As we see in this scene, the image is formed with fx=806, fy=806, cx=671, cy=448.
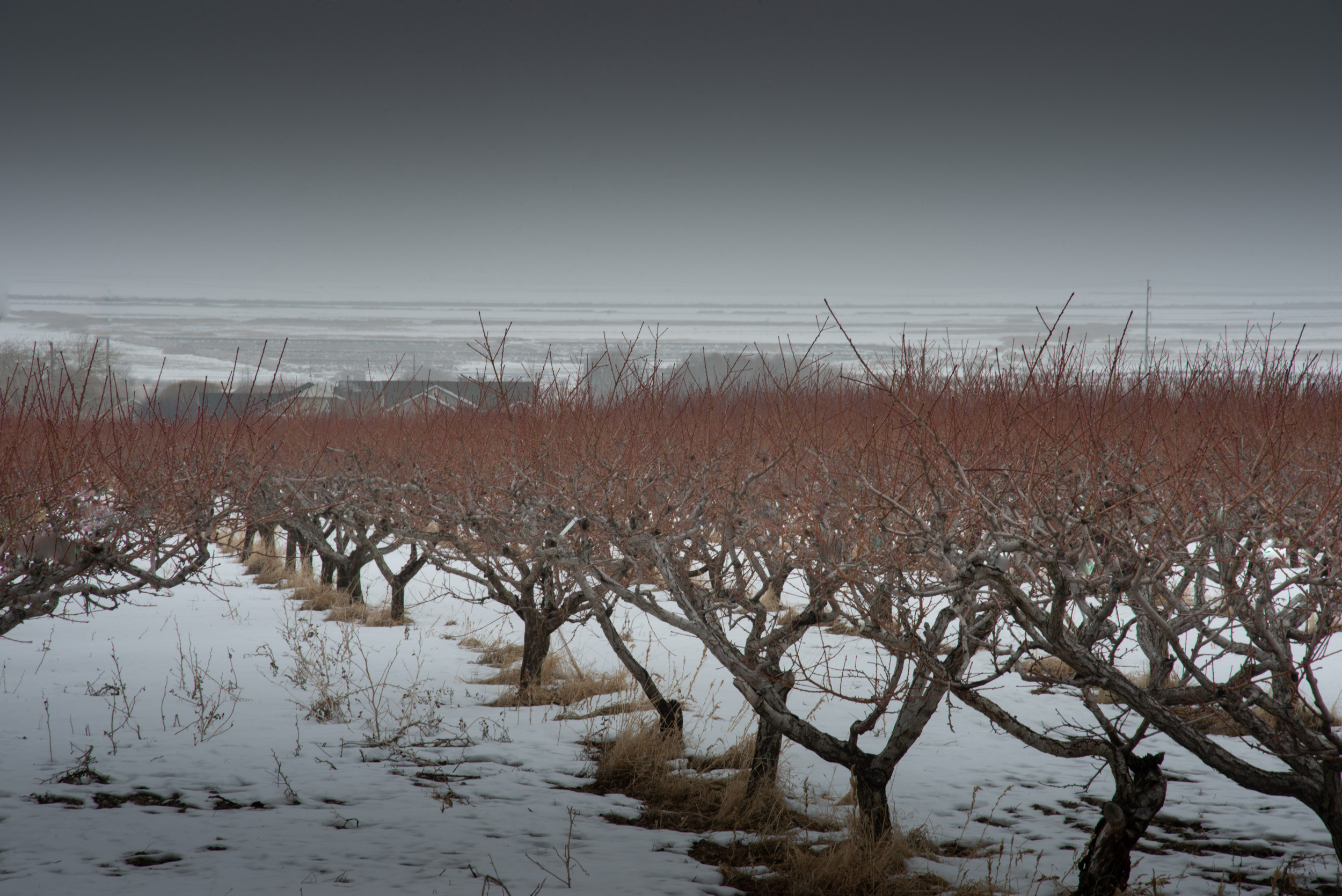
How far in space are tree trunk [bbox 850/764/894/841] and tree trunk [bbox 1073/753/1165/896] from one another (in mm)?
1196

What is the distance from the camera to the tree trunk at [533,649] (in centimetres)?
857

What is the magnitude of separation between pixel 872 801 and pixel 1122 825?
1.51 meters

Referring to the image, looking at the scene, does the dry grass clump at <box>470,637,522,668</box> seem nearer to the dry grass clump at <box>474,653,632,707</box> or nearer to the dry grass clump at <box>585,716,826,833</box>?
the dry grass clump at <box>474,653,632,707</box>

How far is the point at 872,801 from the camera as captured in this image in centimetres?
495

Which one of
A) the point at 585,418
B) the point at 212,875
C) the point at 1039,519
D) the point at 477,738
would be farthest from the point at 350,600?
the point at 1039,519

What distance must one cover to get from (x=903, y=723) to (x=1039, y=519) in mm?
1699

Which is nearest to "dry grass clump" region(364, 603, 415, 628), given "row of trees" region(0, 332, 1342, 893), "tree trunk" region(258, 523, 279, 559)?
"tree trunk" region(258, 523, 279, 559)

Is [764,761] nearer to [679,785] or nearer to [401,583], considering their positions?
[679,785]

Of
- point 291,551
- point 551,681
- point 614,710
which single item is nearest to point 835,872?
point 614,710

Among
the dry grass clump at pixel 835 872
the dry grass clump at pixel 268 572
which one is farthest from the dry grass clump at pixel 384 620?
the dry grass clump at pixel 835 872

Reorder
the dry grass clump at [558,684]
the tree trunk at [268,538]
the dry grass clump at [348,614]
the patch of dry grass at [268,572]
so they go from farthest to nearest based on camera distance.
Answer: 1. the patch of dry grass at [268,572]
2. the tree trunk at [268,538]
3. the dry grass clump at [348,614]
4. the dry grass clump at [558,684]

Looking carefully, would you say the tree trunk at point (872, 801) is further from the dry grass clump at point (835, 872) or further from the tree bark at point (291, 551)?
the tree bark at point (291, 551)

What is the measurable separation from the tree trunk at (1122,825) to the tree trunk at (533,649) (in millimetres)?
5684

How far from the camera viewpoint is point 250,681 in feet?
29.5
